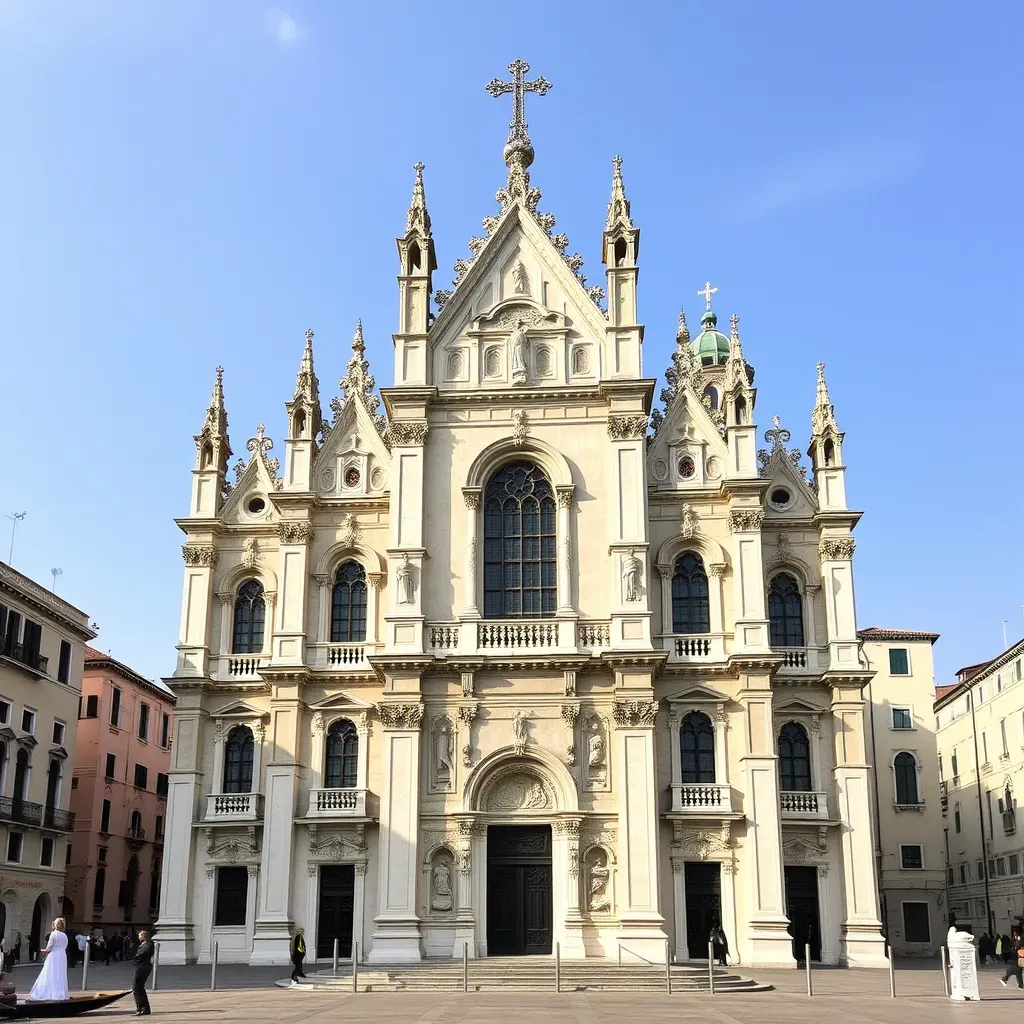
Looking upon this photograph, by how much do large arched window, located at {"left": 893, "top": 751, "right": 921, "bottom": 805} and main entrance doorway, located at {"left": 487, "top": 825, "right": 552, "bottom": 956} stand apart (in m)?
30.7

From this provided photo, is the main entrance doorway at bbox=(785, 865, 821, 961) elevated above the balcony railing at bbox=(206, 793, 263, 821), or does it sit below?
below

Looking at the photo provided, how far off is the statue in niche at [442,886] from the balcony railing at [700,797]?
287 inches

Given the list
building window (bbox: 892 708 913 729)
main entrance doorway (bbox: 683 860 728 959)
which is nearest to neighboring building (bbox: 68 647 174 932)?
main entrance doorway (bbox: 683 860 728 959)

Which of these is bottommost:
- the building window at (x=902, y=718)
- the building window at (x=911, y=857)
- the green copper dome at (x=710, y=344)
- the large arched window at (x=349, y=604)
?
the building window at (x=911, y=857)

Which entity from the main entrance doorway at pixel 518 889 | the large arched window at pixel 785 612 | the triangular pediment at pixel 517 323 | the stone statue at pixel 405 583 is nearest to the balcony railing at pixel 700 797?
the main entrance doorway at pixel 518 889

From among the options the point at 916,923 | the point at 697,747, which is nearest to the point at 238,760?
the point at 697,747

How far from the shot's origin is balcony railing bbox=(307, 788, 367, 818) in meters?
37.7

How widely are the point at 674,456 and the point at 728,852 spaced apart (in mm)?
13337

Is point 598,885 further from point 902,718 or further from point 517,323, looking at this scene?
point 902,718

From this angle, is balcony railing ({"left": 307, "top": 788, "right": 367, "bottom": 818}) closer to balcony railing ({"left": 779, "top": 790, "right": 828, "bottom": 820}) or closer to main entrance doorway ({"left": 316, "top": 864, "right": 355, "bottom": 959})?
main entrance doorway ({"left": 316, "top": 864, "right": 355, "bottom": 959})

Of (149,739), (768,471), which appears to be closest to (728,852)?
(768,471)

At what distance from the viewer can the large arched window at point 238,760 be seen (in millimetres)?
39938

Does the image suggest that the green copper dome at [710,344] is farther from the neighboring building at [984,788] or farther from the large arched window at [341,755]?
the large arched window at [341,755]

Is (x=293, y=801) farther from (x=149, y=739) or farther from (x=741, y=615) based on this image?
(x=149, y=739)
